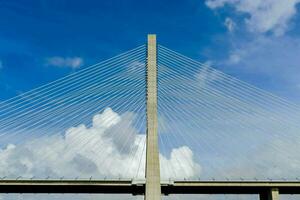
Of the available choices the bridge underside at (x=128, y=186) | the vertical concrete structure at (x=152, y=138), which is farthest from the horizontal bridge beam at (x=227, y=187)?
the vertical concrete structure at (x=152, y=138)

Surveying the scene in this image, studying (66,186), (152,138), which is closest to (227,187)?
(152,138)

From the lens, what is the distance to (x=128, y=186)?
61.3 metres

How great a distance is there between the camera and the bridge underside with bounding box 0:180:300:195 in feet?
204

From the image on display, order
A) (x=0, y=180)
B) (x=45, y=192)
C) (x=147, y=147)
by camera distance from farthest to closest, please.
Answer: (x=45, y=192) < (x=0, y=180) < (x=147, y=147)

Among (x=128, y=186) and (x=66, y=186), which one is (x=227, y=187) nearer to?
(x=128, y=186)

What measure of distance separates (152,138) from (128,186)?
28.6ft

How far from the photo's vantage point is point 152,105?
57281 mm

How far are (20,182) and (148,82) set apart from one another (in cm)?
2145

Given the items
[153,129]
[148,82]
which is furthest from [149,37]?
[153,129]

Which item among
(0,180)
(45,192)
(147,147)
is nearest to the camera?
(147,147)

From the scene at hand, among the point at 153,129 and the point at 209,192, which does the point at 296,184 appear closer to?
the point at 209,192

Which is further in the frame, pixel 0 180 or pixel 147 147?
pixel 0 180

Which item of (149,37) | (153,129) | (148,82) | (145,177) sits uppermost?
(149,37)

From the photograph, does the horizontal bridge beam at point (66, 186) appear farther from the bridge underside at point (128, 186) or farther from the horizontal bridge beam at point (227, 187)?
the horizontal bridge beam at point (227, 187)
